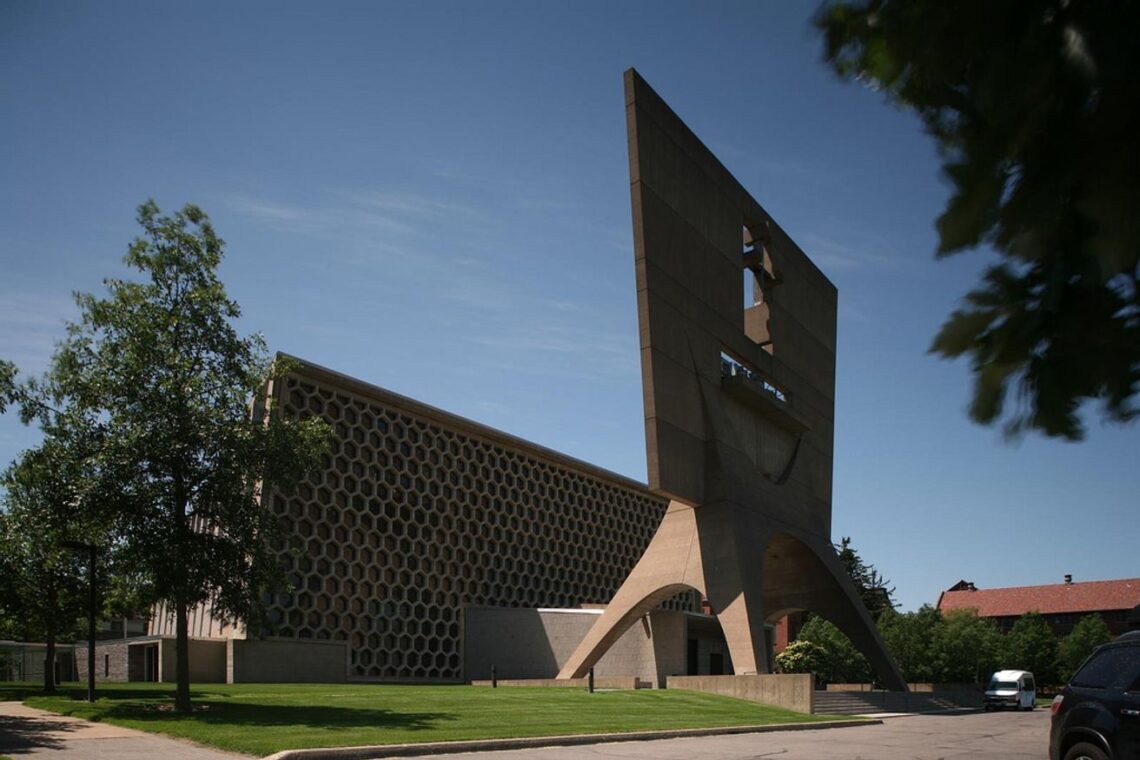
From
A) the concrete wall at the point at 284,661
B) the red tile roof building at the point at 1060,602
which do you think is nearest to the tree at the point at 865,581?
the red tile roof building at the point at 1060,602

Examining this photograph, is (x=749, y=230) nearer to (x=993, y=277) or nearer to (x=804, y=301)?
(x=804, y=301)

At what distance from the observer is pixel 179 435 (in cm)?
1803

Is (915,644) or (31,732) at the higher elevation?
(31,732)

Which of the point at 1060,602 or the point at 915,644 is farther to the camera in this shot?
the point at 1060,602

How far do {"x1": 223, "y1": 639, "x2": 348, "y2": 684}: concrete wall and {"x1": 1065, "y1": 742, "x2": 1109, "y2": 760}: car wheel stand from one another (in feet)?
96.5

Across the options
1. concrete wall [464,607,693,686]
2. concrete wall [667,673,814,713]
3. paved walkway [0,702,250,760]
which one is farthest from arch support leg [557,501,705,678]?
paved walkway [0,702,250,760]

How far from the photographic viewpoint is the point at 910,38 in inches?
125

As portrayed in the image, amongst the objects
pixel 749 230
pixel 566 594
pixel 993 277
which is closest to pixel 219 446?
pixel 993 277

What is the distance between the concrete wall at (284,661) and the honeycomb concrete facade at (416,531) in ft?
1.83

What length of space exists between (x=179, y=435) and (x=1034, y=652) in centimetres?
6981

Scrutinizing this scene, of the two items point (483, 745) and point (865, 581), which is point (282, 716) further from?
point (865, 581)

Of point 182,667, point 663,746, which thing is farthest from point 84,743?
point 663,746

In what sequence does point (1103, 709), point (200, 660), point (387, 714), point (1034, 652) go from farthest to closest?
point (1034, 652) → point (200, 660) → point (387, 714) → point (1103, 709)

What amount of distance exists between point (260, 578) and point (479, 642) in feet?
88.8
